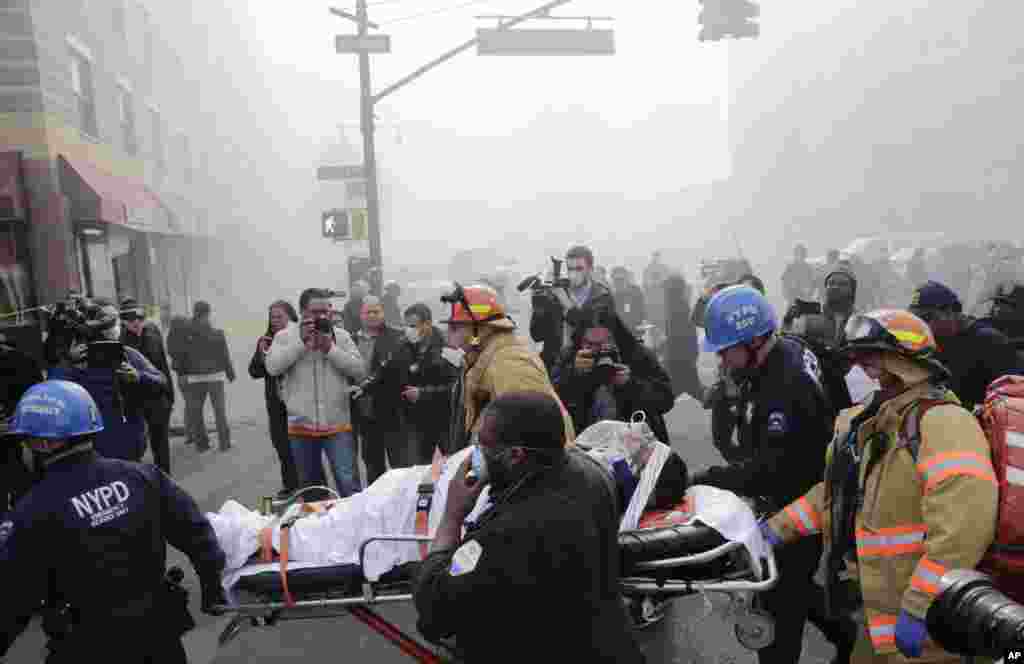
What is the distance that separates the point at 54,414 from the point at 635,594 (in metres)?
2.32

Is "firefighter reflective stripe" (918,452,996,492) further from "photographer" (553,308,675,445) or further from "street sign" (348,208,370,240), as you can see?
"street sign" (348,208,370,240)

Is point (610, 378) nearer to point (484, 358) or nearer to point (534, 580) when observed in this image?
point (484, 358)

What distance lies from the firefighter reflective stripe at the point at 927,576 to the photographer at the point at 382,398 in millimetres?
4737

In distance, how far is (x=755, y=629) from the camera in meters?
3.30

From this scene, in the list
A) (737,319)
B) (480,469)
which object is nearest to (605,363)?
(737,319)

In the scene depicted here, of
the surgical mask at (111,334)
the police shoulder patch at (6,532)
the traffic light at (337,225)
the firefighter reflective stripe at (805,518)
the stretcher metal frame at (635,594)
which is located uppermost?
the traffic light at (337,225)

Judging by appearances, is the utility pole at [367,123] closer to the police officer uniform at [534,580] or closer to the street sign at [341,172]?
the street sign at [341,172]

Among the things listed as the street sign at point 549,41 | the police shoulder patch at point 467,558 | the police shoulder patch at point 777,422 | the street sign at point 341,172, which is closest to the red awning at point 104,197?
the street sign at point 341,172

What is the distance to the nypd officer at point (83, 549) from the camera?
9.07 ft

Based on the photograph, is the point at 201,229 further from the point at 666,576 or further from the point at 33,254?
the point at 666,576

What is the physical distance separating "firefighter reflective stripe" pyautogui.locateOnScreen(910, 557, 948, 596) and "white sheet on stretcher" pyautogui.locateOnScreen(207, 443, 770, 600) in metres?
0.89

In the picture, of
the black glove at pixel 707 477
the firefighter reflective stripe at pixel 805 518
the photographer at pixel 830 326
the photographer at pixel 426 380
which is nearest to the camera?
the firefighter reflective stripe at pixel 805 518

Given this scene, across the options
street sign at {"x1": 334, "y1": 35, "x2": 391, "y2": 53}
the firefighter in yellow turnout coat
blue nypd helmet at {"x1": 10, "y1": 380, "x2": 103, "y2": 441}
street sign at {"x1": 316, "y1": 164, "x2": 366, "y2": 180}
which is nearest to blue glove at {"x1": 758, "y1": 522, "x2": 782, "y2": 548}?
the firefighter in yellow turnout coat

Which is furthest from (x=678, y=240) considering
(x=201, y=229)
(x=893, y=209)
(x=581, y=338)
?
(x=581, y=338)
